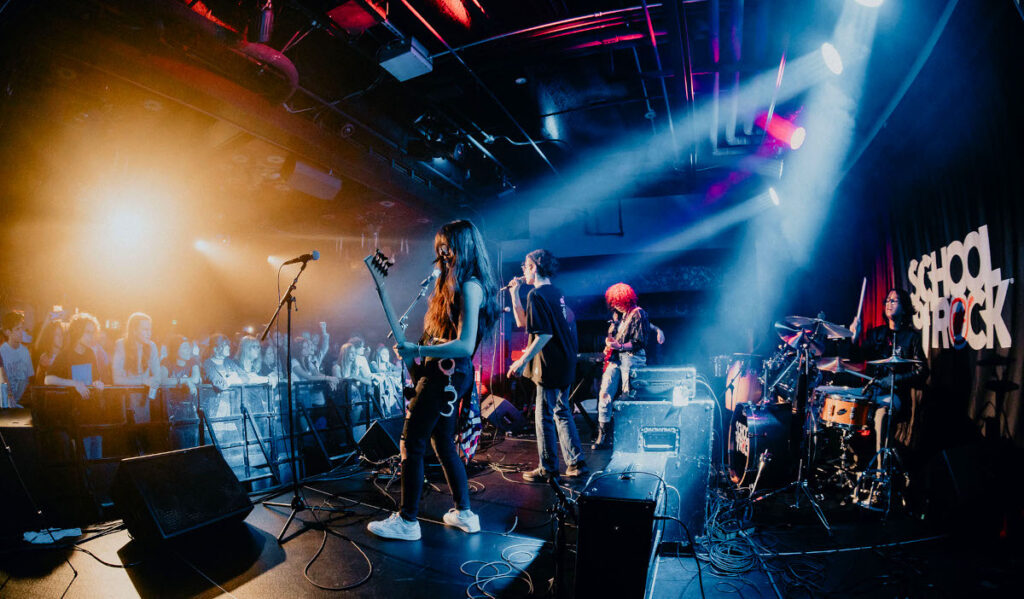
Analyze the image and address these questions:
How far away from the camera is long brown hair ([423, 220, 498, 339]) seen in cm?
301

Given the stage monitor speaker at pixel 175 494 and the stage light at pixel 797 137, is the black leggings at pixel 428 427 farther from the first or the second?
the stage light at pixel 797 137

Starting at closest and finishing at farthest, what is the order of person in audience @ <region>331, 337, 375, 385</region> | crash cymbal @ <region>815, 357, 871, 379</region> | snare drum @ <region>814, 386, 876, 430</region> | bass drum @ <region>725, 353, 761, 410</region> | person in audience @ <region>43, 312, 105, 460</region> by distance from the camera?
1. person in audience @ <region>43, 312, 105, 460</region>
2. snare drum @ <region>814, 386, 876, 430</region>
3. crash cymbal @ <region>815, 357, 871, 379</region>
4. bass drum @ <region>725, 353, 761, 410</region>
5. person in audience @ <region>331, 337, 375, 385</region>

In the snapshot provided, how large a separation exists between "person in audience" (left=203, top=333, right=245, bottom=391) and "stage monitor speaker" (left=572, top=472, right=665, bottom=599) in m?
4.74

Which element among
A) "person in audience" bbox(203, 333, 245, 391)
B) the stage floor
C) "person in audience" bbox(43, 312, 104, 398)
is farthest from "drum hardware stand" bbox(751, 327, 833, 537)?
"person in audience" bbox(43, 312, 104, 398)

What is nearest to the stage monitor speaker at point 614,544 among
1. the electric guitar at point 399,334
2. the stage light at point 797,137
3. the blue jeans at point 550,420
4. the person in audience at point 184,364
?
the electric guitar at point 399,334

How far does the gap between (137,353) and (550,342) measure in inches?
216

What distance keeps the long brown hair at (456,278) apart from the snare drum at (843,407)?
3.50m

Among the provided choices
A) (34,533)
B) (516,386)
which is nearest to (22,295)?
(34,533)

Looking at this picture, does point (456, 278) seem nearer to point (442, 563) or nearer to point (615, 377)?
point (442, 563)

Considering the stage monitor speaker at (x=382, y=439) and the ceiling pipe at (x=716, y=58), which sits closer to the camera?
the ceiling pipe at (x=716, y=58)

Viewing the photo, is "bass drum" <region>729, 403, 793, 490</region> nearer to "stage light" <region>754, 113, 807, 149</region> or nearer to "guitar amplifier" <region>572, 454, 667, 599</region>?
"guitar amplifier" <region>572, 454, 667, 599</region>

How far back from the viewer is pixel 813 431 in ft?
14.6

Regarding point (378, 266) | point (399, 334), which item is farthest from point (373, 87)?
point (399, 334)

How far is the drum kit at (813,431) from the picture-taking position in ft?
13.6
